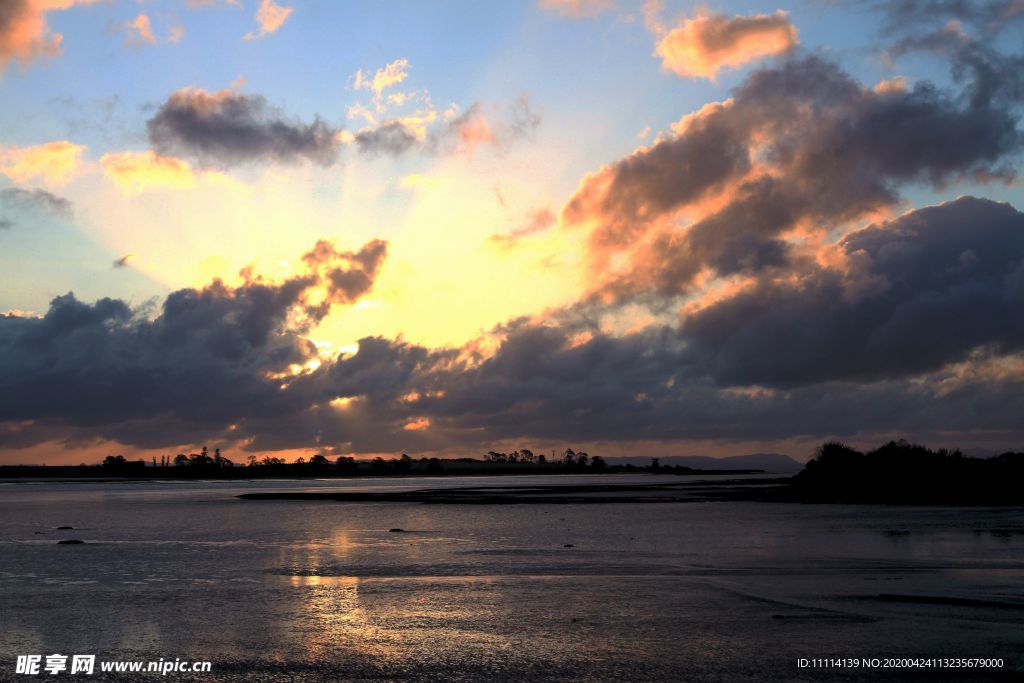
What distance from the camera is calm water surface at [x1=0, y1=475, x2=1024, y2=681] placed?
19016mm

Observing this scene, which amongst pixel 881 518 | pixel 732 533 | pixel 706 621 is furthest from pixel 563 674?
pixel 881 518

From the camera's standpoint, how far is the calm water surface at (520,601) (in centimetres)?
1902

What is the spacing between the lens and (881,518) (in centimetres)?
6019

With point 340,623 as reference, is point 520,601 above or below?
below

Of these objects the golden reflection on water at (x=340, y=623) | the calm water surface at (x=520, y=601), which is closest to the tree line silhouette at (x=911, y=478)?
the calm water surface at (x=520, y=601)

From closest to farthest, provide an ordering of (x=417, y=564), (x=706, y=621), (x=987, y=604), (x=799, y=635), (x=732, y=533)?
(x=799, y=635)
(x=706, y=621)
(x=987, y=604)
(x=417, y=564)
(x=732, y=533)

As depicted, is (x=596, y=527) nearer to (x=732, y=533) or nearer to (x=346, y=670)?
(x=732, y=533)

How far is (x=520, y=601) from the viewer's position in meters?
26.4

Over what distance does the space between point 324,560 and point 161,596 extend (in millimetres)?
10811

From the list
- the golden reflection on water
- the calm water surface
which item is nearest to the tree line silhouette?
the calm water surface

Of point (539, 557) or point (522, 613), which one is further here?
point (539, 557)

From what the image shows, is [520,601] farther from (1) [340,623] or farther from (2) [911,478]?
(2) [911,478]

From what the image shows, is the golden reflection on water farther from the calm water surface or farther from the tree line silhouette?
the tree line silhouette

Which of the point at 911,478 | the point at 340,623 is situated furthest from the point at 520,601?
the point at 911,478
